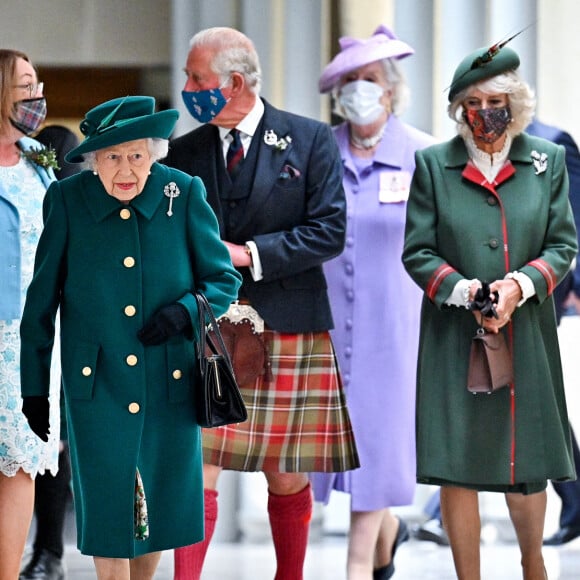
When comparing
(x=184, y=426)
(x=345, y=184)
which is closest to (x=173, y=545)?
(x=184, y=426)

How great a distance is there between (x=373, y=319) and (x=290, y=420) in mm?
639

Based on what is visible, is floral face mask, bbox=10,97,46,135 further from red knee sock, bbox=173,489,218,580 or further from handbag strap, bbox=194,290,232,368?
red knee sock, bbox=173,489,218,580

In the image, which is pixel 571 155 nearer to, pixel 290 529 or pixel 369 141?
pixel 369 141

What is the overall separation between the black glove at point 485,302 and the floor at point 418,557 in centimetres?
145

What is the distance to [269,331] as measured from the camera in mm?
4914

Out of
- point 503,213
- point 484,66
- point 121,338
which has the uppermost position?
point 484,66

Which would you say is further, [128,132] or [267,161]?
[267,161]

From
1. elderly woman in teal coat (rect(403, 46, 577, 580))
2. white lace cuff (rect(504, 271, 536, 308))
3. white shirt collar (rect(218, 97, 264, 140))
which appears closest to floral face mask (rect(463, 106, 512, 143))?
elderly woman in teal coat (rect(403, 46, 577, 580))

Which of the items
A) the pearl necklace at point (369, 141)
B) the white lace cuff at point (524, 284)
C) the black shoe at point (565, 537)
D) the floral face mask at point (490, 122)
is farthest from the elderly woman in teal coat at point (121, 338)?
the black shoe at point (565, 537)

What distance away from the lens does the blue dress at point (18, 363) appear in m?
4.71

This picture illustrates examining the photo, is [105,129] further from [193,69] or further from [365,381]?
[365,381]

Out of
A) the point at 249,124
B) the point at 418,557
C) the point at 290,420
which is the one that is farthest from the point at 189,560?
the point at 418,557

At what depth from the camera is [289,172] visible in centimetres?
495

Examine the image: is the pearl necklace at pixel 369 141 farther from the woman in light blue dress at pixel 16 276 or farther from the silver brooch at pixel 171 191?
the silver brooch at pixel 171 191
